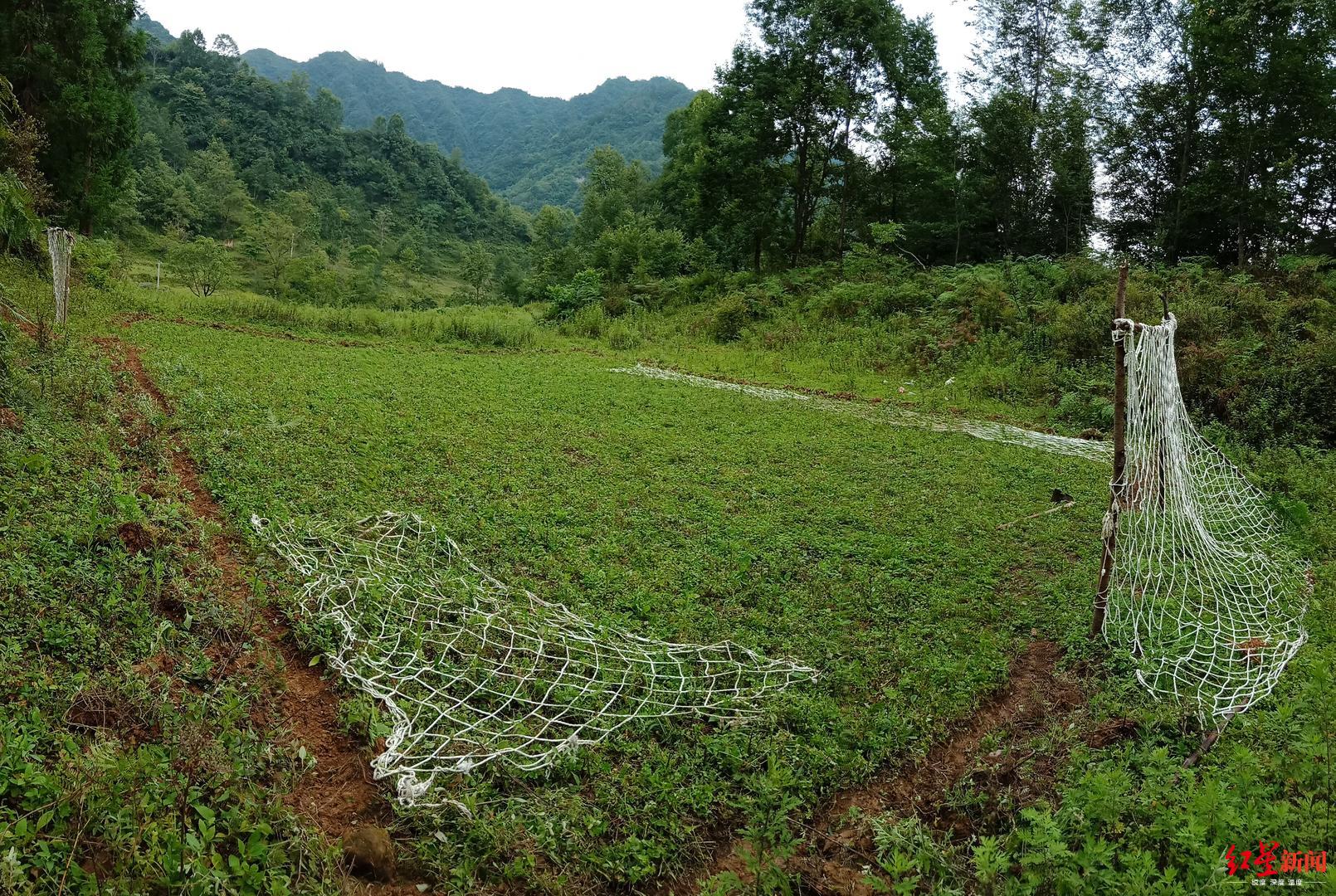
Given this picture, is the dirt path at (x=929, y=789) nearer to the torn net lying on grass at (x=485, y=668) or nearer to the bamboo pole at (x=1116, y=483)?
the bamboo pole at (x=1116, y=483)

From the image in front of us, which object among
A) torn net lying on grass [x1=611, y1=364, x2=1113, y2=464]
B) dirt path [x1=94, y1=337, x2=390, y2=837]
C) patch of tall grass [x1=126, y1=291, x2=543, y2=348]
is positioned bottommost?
dirt path [x1=94, y1=337, x2=390, y2=837]

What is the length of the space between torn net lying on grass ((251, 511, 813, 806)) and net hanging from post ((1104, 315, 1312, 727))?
194cm

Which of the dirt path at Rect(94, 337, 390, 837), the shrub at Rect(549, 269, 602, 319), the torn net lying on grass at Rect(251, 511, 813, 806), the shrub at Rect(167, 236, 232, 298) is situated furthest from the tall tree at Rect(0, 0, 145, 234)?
the torn net lying on grass at Rect(251, 511, 813, 806)

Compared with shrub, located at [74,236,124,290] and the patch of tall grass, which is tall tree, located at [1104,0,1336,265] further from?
shrub, located at [74,236,124,290]

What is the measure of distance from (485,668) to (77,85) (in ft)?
63.2

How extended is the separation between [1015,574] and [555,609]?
128 inches

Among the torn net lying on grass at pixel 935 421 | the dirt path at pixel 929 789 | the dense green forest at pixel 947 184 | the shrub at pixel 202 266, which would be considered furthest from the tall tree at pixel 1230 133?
the shrub at pixel 202 266

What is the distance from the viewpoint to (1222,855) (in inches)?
87.0

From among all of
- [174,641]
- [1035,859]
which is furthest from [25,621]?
[1035,859]

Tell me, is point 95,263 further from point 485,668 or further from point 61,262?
point 485,668

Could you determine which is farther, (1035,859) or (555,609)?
(555,609)

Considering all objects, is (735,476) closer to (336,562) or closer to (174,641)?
(336,562)

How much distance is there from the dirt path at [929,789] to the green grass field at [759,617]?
0.07 feet

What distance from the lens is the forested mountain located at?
9581 centimetres
